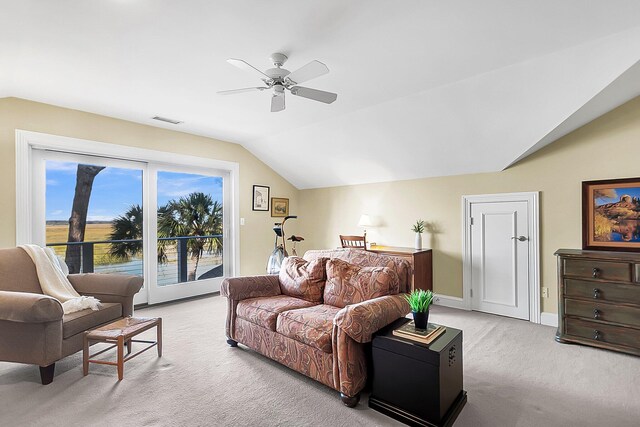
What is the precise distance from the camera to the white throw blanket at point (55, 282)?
2805 mm

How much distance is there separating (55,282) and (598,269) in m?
5.07

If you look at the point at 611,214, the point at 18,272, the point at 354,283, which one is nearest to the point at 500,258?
the point at 611,214

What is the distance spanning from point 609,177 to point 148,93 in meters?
4.91

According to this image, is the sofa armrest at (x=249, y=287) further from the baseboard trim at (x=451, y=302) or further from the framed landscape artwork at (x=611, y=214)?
the framed landscape artwork at (x=611, y=214)

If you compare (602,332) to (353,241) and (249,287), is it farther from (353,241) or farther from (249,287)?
(249,287)

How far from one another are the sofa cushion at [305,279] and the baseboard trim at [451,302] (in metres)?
2.32

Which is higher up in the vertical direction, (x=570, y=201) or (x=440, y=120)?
(x=440, y=120)

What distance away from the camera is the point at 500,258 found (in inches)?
161

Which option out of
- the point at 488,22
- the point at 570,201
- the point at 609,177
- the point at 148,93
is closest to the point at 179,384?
the point at 148,93

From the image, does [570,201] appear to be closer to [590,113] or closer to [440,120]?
[590,113]

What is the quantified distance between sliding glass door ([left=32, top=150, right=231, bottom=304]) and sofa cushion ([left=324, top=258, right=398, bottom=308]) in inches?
116

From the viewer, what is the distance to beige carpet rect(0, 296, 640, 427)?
2.02 meters

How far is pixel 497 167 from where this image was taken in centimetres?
406

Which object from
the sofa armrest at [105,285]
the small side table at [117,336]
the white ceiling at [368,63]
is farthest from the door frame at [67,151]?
the small side table at [117,336]
